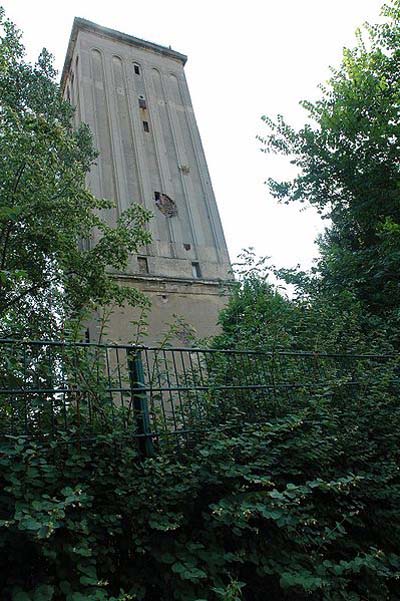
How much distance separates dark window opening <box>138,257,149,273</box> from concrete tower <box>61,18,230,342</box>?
38 mm

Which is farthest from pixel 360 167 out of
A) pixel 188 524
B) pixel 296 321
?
pixel 188 524

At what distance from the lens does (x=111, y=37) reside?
20.8 meters

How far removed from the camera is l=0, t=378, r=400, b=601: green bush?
6.32 ft

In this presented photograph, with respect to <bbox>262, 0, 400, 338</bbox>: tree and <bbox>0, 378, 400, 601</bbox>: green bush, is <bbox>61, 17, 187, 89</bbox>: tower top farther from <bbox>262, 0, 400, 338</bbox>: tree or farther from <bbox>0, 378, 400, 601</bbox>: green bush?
<bbox>0, 378, 400, 601</bbox>: green bush

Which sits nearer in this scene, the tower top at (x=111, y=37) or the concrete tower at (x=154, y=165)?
the concrete tower at (x=154, y=165)

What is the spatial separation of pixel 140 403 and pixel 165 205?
14858mm

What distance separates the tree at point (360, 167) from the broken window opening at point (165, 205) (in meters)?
6.46

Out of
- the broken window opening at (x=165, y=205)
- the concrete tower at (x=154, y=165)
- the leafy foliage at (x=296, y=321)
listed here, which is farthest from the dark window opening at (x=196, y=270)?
the leafy foliage at (x=296, y=321)

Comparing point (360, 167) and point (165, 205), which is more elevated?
point (165, 205)

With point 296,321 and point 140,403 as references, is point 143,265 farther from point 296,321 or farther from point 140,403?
point 140,403

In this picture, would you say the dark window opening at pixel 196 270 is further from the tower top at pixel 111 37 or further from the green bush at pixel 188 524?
the tower top at pixel 111 37

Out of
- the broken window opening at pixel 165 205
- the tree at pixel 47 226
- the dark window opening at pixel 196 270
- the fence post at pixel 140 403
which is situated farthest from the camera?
the broken window opening at pixel 165 205

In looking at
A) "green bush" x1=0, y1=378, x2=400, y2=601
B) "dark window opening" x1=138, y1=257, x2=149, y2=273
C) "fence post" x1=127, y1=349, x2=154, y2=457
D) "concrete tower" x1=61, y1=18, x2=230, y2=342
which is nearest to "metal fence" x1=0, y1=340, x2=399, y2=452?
"fence post" x1=127, y1=349, x2=154, y2=457

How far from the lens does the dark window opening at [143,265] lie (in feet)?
48.7
